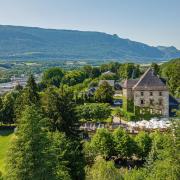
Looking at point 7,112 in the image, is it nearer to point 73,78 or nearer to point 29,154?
point 29,154

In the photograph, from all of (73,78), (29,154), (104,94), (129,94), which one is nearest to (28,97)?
(104,94)

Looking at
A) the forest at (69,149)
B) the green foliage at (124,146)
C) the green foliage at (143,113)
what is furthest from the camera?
the green foliage at (143,113)

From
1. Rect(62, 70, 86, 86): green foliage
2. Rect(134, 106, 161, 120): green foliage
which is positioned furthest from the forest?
Rect(62, 70, 86, 86): green foliage

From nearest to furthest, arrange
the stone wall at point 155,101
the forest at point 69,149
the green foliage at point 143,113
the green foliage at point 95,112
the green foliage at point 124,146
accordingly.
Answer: the forest at point 69,149 < the green foliage at point 124,146 < the green foliage at point 95,112 < the green foliage at point 143,113 < the stone wall at point 155,101

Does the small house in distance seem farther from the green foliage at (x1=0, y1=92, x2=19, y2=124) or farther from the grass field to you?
the grass field

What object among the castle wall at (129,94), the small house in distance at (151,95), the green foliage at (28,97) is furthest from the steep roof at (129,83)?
the green foliage at (28,97)

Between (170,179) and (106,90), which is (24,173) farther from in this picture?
(106,90)

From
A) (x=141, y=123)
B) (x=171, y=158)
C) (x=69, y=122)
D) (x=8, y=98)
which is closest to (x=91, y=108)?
(x=141, y=123)

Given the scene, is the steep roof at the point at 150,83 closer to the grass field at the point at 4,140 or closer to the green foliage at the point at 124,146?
the grass field at the point at 4,140
